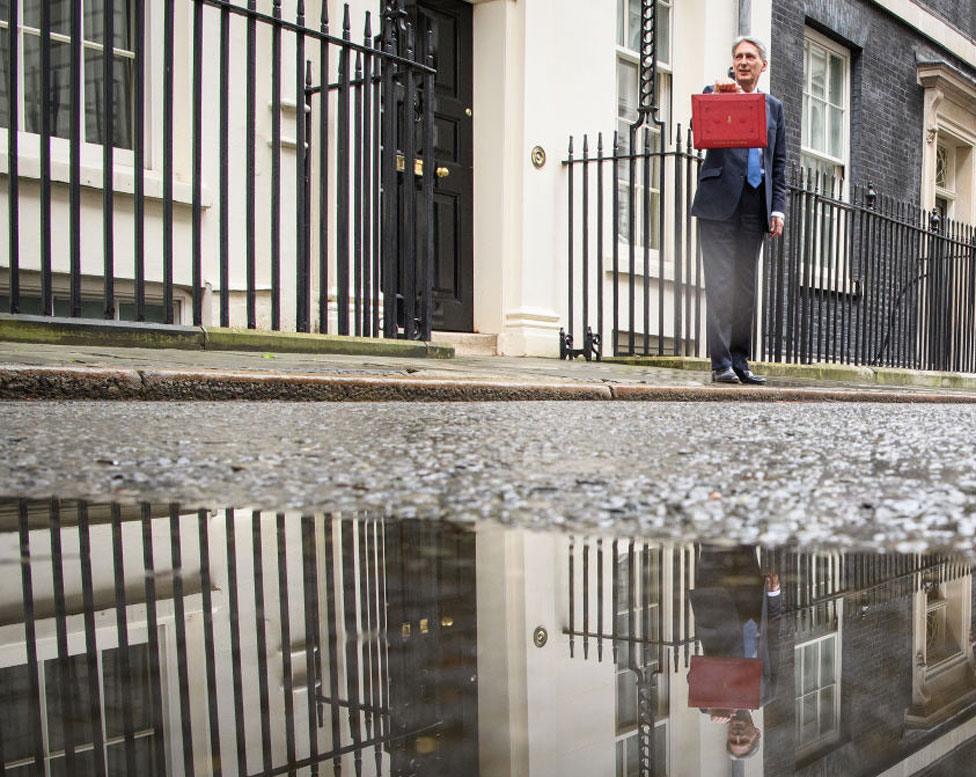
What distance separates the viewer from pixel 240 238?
6.02 meters

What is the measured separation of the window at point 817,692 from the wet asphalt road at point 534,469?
425mm

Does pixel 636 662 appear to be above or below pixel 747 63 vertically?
below

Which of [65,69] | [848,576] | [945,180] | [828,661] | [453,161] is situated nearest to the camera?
[828,661]

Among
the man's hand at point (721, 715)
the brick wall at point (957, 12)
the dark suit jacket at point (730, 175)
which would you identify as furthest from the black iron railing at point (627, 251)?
the man's hand at point (721, 715)

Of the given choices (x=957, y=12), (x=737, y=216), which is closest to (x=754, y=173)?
(x=737, y=216)

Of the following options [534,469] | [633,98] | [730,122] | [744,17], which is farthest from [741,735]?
[744,17]

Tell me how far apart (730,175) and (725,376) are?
45.3 inches

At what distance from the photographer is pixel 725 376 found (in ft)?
19.4

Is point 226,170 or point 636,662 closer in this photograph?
point 636,662

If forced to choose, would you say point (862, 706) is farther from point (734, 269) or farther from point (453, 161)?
point (453, 161)

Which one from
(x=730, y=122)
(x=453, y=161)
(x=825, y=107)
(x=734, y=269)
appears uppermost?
(x=825, y=107)

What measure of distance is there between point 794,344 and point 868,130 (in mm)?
4882

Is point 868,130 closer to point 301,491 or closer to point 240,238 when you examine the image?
point 240,238

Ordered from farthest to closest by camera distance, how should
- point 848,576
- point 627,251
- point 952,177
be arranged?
point 952,177
point 627,251
point 848,576
